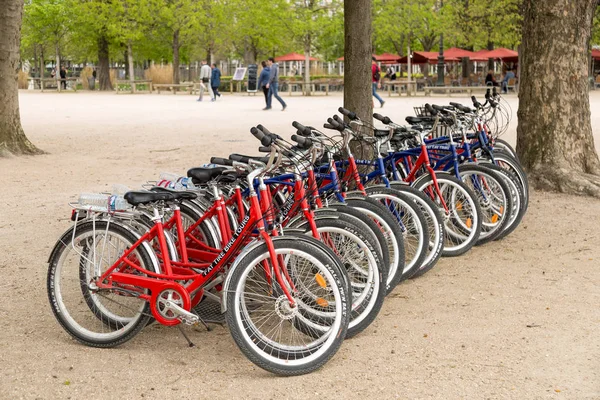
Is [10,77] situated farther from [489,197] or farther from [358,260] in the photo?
[358,260]

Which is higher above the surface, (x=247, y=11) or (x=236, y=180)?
(x=247, y=11)

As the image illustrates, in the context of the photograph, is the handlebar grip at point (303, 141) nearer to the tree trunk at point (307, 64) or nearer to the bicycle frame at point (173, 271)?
the bicycle frame at point (173, 271)

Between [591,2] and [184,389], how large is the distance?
740cm

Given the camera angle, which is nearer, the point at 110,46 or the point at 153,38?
the point at 153,38

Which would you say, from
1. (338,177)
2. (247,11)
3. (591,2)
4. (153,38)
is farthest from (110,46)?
(338,177)

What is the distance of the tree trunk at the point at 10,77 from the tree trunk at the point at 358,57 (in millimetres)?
6526

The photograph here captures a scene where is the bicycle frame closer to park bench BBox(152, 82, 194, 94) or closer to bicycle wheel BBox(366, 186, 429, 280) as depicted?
bicycle wheel BBox(366, 186, 429, 280)

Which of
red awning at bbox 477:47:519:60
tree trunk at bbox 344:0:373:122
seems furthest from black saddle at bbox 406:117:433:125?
red awning at bbox 477:47:519:60

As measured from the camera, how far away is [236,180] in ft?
16.4

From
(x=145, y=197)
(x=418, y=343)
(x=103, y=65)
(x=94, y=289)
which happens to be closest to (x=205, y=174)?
(x=145, y=197)

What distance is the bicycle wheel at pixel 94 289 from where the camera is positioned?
4734 millimetres

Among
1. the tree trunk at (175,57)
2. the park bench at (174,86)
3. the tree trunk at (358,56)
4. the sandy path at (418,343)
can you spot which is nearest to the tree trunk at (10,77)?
the sandy path at (418,343)

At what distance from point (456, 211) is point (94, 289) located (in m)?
3.07

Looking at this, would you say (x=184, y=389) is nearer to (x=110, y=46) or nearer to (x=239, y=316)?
(x=239, y=316)
